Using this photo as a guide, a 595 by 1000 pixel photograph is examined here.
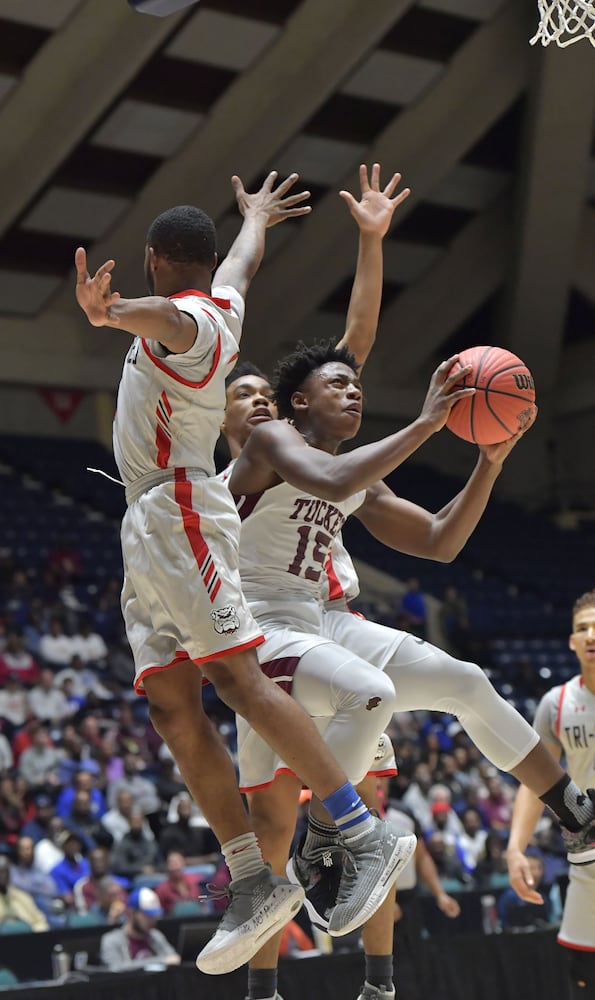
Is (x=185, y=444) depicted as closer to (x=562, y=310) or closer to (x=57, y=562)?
(x=57, y=562)

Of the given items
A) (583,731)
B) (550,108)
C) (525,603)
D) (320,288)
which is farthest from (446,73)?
(583,731)

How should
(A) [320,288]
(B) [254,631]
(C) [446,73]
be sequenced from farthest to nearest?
(A) [320,288] < (C) [446,73] < (B) [254,631]

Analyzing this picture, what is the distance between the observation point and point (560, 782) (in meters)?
4.58

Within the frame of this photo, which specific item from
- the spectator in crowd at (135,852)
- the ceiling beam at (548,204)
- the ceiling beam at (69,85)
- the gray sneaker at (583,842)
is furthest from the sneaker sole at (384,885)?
the ceiling beam at (548,204)

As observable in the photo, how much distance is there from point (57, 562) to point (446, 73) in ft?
28.7

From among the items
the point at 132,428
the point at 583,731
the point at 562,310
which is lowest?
the point at 583,731

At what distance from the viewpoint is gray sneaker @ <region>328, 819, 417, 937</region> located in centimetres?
383

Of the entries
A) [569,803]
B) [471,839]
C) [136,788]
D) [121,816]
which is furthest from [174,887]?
[569,803]

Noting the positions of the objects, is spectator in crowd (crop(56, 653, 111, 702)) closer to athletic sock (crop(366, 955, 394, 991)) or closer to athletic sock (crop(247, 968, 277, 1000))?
athletic sock (crop(366, 955, 394, 991))

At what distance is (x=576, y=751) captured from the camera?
5.96m

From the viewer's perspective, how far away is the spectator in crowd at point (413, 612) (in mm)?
18000

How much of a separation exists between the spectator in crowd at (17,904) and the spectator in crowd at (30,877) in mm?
270

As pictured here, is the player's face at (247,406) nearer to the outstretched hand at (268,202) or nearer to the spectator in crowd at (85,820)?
the outstretched hand at (268,202)

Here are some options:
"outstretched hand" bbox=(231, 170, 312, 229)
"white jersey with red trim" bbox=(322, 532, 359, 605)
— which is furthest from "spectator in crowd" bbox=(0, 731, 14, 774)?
"outstretched hand" bbox=(231, 170, 312, 229)
